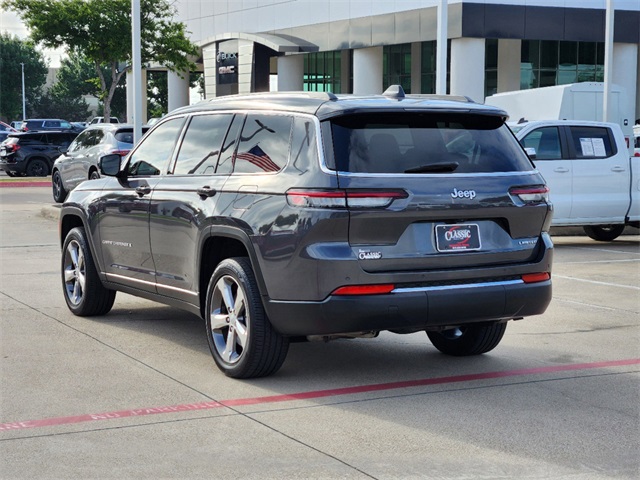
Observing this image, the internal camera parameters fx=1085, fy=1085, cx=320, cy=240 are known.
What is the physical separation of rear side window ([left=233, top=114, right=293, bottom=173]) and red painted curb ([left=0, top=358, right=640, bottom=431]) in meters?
1.41

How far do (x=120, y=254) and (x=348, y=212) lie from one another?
113 inches

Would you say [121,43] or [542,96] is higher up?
[121,43]

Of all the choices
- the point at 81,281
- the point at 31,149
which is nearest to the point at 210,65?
the point at 31,149

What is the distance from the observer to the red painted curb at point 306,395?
19.4ft

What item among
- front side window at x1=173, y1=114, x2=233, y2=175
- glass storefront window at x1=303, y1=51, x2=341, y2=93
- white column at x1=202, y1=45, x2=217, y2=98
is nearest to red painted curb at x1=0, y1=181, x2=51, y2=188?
front side window at x1=173, y1=114, x2=233, y2=175

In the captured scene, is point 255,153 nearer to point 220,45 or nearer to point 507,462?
point 507,462

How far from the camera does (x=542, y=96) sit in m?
25.1

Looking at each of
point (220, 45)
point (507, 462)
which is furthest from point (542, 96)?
point (220, 45)

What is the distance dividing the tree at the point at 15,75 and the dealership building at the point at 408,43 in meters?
49.6

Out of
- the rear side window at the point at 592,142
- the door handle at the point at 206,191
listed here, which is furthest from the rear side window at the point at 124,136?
the door handle at the point at 206,191

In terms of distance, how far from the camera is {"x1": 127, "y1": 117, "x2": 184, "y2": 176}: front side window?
8133 millimetres

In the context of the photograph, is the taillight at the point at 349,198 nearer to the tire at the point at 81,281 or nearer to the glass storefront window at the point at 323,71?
the tire at the point at 81,281

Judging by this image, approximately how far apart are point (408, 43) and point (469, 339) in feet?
144

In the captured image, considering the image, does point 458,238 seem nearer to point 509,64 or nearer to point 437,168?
point 437,168
